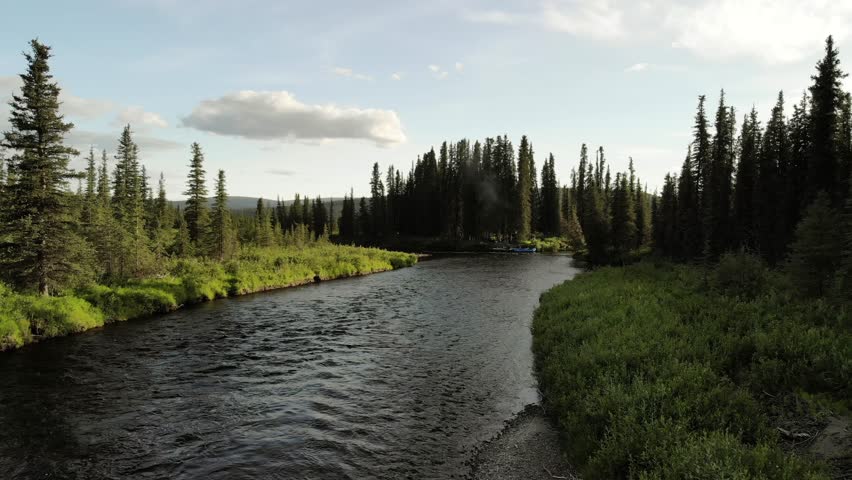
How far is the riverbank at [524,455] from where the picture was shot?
10.6 metres

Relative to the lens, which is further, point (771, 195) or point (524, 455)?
point (771, 195)

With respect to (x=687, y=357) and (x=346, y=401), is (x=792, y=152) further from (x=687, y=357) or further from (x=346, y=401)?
(x=346, y=401)

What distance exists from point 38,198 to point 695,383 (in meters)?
34.0

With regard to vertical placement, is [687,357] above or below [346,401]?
above

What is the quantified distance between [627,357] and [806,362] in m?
4.45

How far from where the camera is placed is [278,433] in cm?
1301

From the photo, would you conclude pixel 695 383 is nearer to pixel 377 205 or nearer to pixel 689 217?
pixel 689 217

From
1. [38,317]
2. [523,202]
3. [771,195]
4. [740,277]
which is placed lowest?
[38,317]

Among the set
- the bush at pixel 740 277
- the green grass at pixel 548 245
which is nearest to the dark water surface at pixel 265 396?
the bush at pixel 740 277

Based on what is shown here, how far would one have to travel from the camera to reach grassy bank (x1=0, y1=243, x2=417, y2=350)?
899 inches

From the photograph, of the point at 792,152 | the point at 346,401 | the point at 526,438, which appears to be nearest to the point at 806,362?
the point at 526,438

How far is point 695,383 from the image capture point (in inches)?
465

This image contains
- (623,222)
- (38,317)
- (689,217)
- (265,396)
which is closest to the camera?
(265,396)

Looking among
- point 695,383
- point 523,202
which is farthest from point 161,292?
point 523,202
